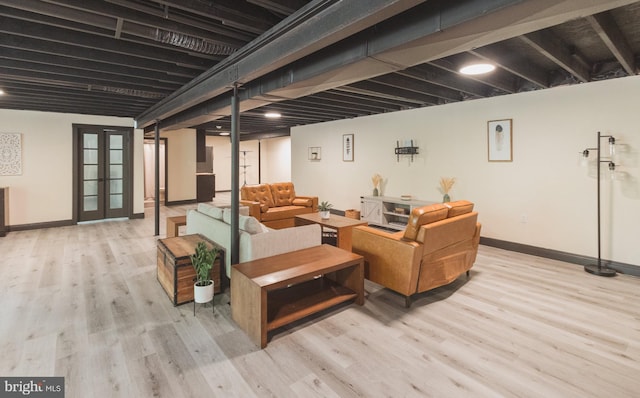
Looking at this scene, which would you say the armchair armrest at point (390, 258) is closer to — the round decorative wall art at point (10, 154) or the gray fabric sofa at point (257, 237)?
the gray fabric sofa at point (257, 237)

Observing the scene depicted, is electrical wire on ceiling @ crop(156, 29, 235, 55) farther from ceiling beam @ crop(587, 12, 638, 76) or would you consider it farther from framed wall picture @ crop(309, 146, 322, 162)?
framed wall picture @ crop(309, 146, 322, 162)

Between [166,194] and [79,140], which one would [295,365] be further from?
[166,194]

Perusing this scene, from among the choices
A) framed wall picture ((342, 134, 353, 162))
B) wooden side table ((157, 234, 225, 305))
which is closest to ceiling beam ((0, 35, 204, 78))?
wooden side table ((157, 234, 225, 305))

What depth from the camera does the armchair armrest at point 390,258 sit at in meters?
2.95

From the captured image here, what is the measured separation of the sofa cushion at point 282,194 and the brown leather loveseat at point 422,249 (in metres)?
3.44

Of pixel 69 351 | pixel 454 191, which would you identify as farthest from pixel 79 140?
pixel 454 191

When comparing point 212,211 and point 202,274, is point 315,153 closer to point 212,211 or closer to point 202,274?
point 212,211

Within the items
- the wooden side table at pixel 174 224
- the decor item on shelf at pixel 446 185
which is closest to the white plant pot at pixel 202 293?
the wooden side table at pixel 174 224

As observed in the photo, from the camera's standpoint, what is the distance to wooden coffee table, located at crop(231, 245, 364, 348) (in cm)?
242

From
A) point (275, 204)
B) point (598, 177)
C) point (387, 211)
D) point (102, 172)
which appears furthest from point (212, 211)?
point (102, 172)

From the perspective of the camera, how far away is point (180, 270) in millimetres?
3047

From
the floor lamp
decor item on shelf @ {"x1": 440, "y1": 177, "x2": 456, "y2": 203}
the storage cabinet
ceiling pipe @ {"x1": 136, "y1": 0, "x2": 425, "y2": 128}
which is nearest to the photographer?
ceiling pipe @ {"x1": 136, "y1": 0, "x2": 425, "y2": 128}

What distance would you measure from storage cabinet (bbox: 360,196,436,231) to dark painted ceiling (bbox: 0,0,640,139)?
6.77 feet

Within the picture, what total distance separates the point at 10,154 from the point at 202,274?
602 centimetres
